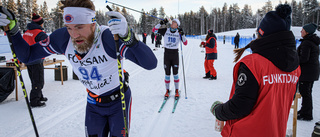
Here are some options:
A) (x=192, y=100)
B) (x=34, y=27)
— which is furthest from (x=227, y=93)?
(x=34, y=27)

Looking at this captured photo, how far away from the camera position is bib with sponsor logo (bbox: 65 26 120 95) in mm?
1826

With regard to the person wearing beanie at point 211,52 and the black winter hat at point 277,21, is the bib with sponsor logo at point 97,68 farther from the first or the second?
the person wearing beanie at point 211,52

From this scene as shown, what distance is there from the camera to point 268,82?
1.46 m

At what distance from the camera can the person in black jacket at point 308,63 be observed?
371 cm

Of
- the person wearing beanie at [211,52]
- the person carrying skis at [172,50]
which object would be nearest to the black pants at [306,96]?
the person carrying skis at [172,50]

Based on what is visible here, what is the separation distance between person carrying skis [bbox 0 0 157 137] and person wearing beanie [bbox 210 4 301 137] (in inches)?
34.7

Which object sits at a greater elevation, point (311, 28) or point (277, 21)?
point (311, 28)

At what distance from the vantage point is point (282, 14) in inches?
61.1

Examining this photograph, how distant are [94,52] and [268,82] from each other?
1662mm

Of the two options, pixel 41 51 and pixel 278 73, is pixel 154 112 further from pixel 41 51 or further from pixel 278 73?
pixel 278 73

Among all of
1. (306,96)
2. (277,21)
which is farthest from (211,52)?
(277,21)

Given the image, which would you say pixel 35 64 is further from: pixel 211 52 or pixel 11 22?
pixel 211 52

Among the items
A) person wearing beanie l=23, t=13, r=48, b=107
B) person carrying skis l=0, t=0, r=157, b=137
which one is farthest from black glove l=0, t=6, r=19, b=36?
person wearing beanie l=23, t=13, r=48, b=107

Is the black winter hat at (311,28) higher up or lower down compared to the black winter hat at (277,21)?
higher up
